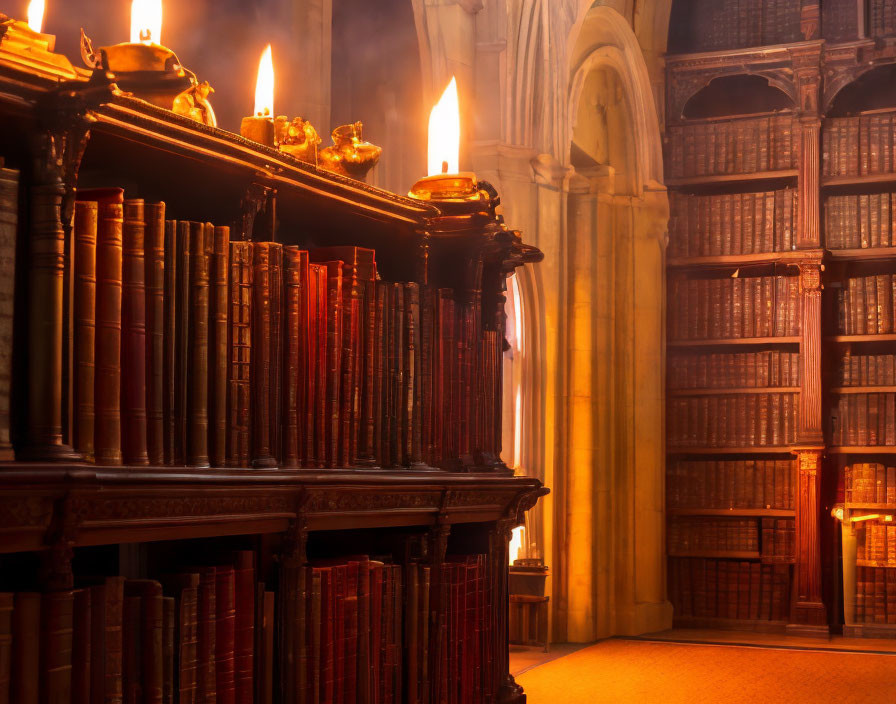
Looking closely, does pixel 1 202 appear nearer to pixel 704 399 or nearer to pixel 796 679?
pixel 796 679

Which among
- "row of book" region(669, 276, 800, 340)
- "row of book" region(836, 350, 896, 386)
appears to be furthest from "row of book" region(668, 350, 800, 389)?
"row of book" region(836, 350, 896, 386)

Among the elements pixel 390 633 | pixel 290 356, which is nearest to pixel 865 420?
pixel 390 633

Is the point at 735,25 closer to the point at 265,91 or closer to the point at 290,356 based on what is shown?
the point at 265,91

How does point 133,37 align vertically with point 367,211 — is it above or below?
above

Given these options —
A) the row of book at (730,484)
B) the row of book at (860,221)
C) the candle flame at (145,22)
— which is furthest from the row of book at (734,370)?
the candle flame at (145,22)

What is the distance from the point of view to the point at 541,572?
220 inches

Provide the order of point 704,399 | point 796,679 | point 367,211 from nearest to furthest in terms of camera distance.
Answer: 1. point 367,211
2. point 796,679
3. point 704,399

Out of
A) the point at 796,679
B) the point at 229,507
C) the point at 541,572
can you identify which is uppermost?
the point at 229,507

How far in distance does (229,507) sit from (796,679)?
12.4 feet

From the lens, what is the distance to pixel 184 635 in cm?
172

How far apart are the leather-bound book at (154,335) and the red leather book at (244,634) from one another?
0.25m

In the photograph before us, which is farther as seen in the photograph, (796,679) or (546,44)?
(546,44)

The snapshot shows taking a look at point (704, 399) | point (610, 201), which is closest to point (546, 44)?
point (610, 201)

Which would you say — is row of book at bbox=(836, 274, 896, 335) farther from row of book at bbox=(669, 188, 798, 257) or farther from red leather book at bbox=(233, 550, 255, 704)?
red leather book at bbox=(233, 550, 255, 704)
